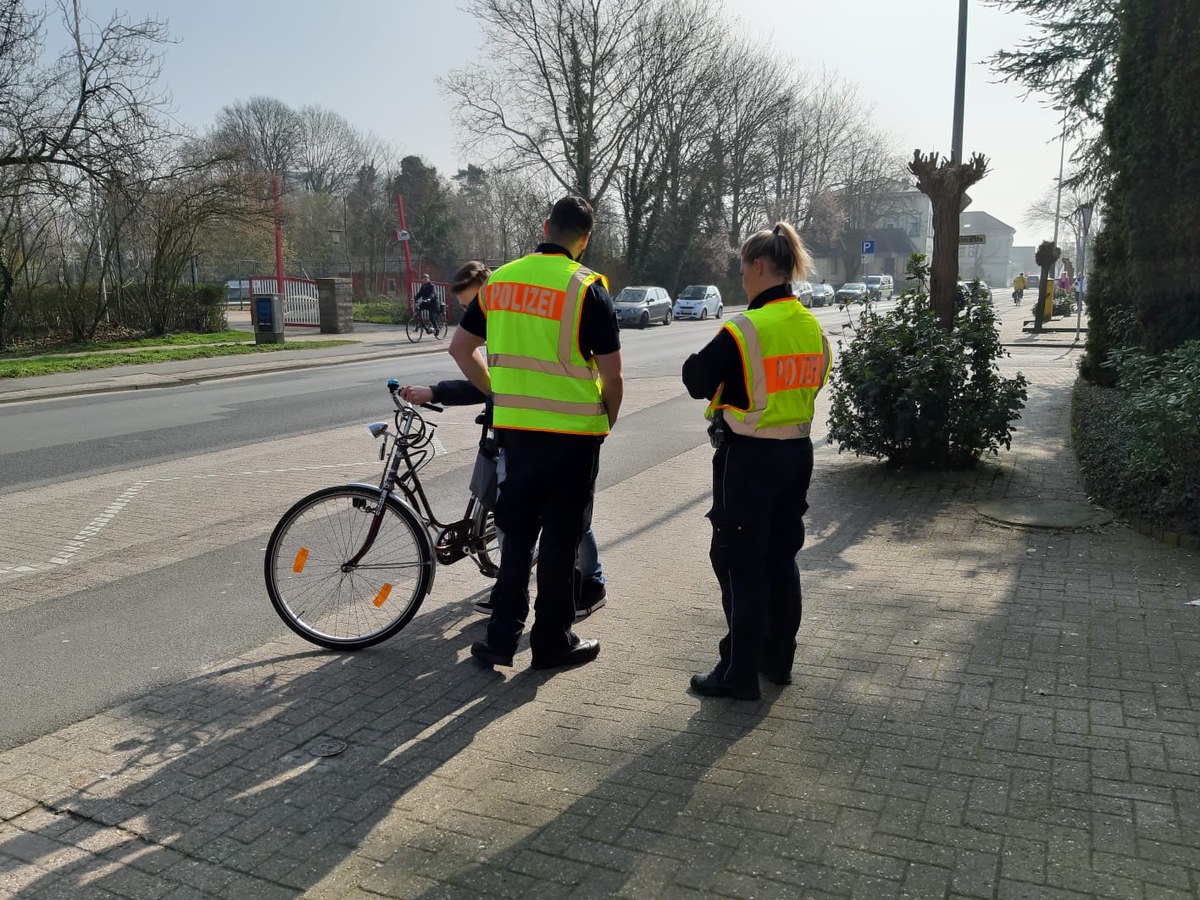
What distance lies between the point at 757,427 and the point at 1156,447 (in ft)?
12.4

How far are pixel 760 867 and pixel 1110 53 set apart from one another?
1553 cm

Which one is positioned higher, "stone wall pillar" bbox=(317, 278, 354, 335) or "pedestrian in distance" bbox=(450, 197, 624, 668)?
"stone wall pillar" bbox=(317, 278, 354, 335)

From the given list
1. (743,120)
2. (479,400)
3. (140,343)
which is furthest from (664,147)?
(479,400)

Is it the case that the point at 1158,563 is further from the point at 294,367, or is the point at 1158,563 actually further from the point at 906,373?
the point at 294,367

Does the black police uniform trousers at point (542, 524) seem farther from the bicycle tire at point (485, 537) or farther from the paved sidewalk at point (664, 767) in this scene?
the bicycle tire at point (485, 537)

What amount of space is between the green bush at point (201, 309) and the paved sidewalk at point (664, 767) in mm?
24502

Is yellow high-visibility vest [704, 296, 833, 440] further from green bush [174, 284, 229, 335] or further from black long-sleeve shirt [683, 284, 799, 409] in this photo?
green bush [174, 284, 229, 335]

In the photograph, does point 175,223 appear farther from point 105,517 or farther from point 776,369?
point 776,369

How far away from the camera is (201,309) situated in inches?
1086

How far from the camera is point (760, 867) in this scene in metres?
2.86

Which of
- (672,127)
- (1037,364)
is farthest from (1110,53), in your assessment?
(672,127)

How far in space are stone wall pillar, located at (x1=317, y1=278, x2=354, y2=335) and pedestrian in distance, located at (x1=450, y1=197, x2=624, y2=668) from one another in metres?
26.4

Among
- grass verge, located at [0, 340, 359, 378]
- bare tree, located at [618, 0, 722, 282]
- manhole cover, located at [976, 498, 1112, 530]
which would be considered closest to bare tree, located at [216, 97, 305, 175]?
bare tree, located at [618, 0, 722, 282]

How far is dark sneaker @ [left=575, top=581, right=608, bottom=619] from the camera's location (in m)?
5.11
